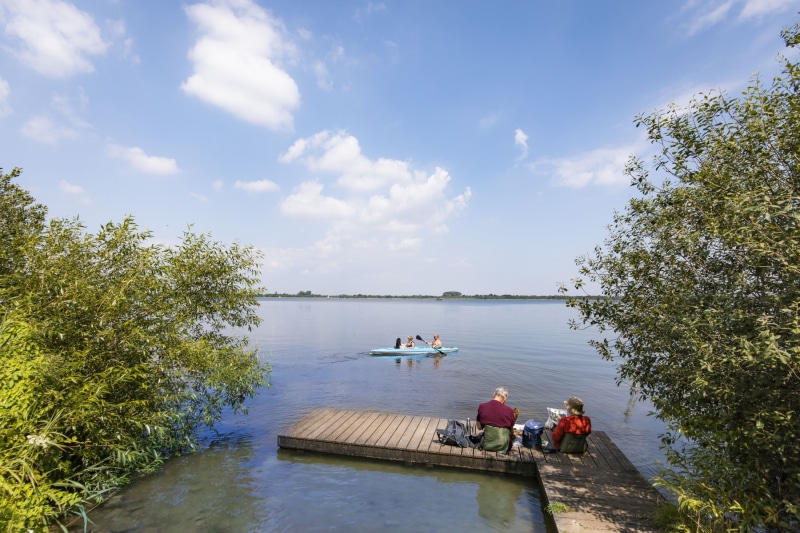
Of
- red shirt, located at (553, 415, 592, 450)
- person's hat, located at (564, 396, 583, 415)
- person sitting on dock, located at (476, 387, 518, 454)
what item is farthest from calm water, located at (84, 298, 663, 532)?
person's hat, located at (564, 396, 583, 415)

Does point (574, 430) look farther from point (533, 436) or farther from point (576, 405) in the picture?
point (533, 436)

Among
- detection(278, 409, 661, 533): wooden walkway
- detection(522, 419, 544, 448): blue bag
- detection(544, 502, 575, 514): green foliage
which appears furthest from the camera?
detection(522, 419, 544, 448): blue bag

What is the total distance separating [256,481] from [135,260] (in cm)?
669

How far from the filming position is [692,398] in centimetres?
613

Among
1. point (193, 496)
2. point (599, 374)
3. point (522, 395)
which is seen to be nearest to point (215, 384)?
point (193, 496)

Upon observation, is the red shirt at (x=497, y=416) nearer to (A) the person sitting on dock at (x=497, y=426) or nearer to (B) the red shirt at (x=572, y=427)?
(A) the person sitting on dock at (x=497, y=426)

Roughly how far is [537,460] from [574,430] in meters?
1.33

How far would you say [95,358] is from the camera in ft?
25.7

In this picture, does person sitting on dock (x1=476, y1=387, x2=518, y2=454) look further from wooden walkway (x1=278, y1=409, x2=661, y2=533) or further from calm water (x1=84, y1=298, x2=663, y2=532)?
calm water (x1=84, y1=298, x2=663, y2=532)

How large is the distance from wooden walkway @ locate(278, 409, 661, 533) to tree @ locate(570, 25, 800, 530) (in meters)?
1.87

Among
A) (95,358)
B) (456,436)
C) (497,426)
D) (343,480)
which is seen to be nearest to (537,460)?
(497,426)

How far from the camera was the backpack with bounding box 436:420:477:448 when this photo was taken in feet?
36.0

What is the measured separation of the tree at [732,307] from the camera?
4598 millimetres

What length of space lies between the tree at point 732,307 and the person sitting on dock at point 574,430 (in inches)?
125
